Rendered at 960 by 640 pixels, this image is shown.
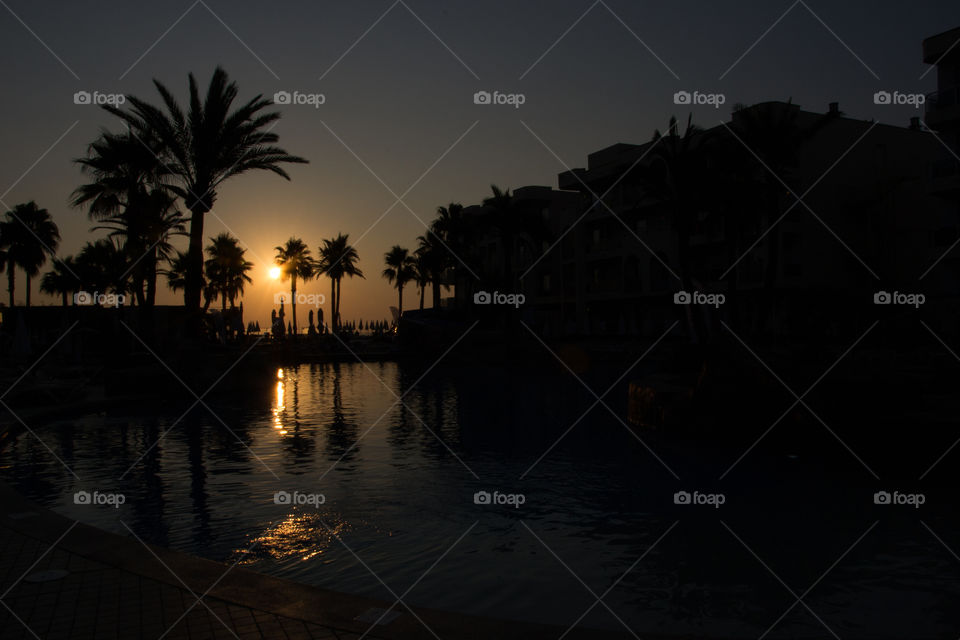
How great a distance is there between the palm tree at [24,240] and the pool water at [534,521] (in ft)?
176

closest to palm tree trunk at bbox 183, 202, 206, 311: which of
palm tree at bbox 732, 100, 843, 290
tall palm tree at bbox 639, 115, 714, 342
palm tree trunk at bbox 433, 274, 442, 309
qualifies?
tall palm tree at bbox 639, 115, 714, 342

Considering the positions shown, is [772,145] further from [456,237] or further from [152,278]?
[456,237]

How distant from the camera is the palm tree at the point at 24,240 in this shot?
6047cm

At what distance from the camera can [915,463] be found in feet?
35.6

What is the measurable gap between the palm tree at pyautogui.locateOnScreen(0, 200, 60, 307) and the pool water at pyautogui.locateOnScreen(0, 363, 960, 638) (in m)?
53.5

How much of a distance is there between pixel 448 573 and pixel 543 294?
58953 mm

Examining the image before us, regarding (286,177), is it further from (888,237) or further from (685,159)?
(888,237)

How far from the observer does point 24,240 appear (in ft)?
200

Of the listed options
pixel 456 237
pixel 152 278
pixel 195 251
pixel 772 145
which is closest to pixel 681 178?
pixel 772 145

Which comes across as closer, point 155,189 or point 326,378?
point 155,189

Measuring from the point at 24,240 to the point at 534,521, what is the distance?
65.2 m

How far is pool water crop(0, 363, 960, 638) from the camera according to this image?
6258mm

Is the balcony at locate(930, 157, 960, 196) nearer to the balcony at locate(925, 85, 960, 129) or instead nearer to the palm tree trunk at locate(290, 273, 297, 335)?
the balcony at locate(925, 85, 960, 129)

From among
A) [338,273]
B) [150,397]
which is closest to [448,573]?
[150,397]
